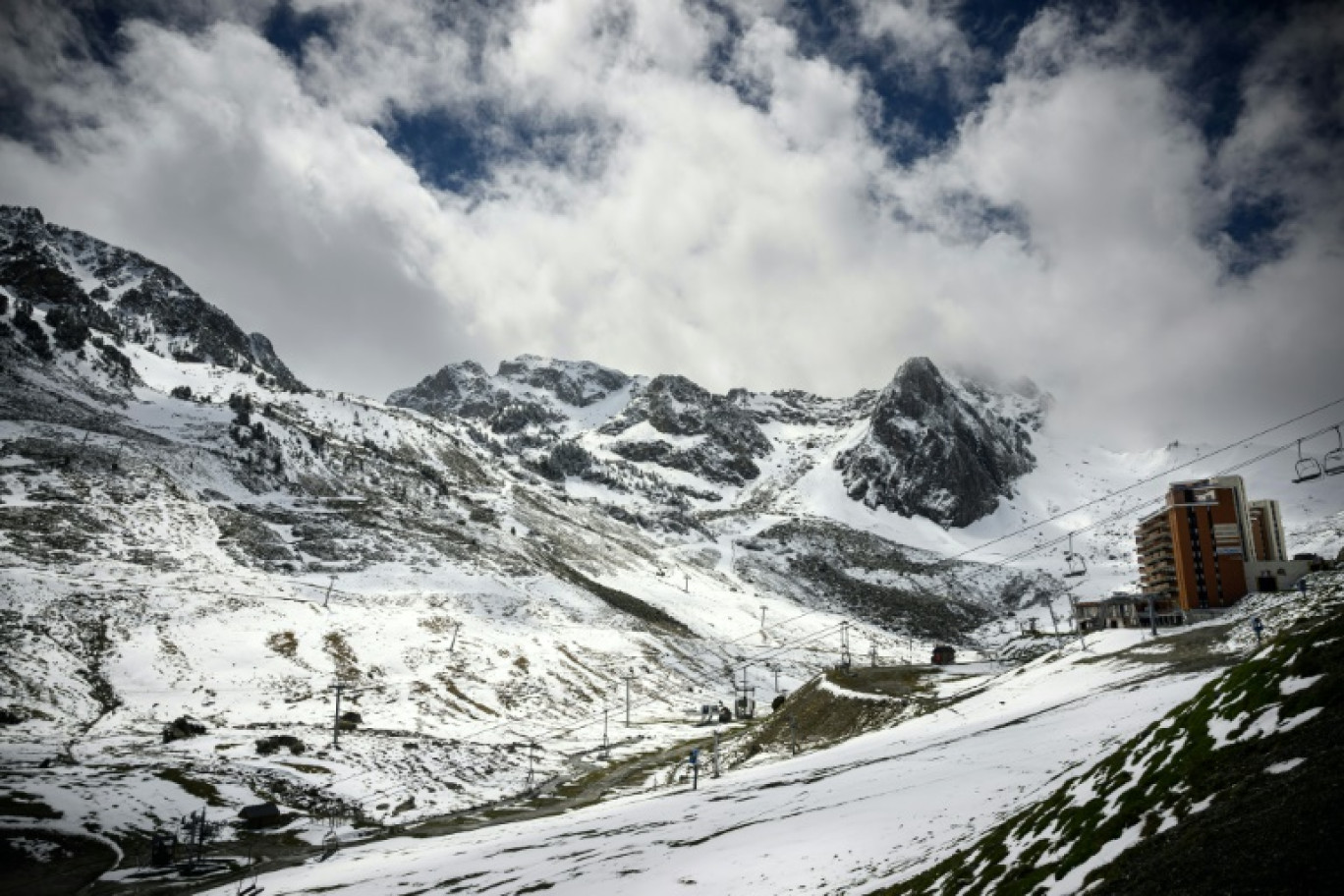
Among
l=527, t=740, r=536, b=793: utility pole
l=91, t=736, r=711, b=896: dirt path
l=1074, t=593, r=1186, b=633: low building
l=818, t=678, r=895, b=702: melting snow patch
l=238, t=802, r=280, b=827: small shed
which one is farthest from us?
l=1074, t=593, r=1186, b=633: low building

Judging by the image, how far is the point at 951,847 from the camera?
1008 inches

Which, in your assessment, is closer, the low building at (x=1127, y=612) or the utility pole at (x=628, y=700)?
the utility pole at (x=628, y=700)

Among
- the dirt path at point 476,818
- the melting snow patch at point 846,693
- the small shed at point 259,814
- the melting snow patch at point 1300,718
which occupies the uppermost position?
the melting snow patch at point 1300,718

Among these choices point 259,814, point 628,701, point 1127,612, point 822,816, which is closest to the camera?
point 822,816

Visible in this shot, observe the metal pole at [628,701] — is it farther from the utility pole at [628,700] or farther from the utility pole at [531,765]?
the utility pole at [531,765]

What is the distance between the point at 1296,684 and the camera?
54.0ft

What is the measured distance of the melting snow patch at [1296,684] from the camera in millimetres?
16156

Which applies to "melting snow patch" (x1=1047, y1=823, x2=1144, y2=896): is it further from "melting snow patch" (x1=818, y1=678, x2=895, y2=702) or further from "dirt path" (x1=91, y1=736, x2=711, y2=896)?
"melting snow patch" (x1=818, y1=678, x2=895, y2=702)

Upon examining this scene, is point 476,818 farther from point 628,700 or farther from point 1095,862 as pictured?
point 1095,862

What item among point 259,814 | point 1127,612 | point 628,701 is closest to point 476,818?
point 259,814

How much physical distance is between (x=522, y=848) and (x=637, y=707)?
97.7 meters

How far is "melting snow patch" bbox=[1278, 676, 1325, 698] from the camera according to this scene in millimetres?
16156

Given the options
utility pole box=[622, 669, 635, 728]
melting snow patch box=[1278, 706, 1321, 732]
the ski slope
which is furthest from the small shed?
melting snow patch box=[1278, 706, 1321, 732]

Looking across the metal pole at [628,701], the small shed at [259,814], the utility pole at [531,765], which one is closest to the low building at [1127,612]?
the metal pole at [628,701]
